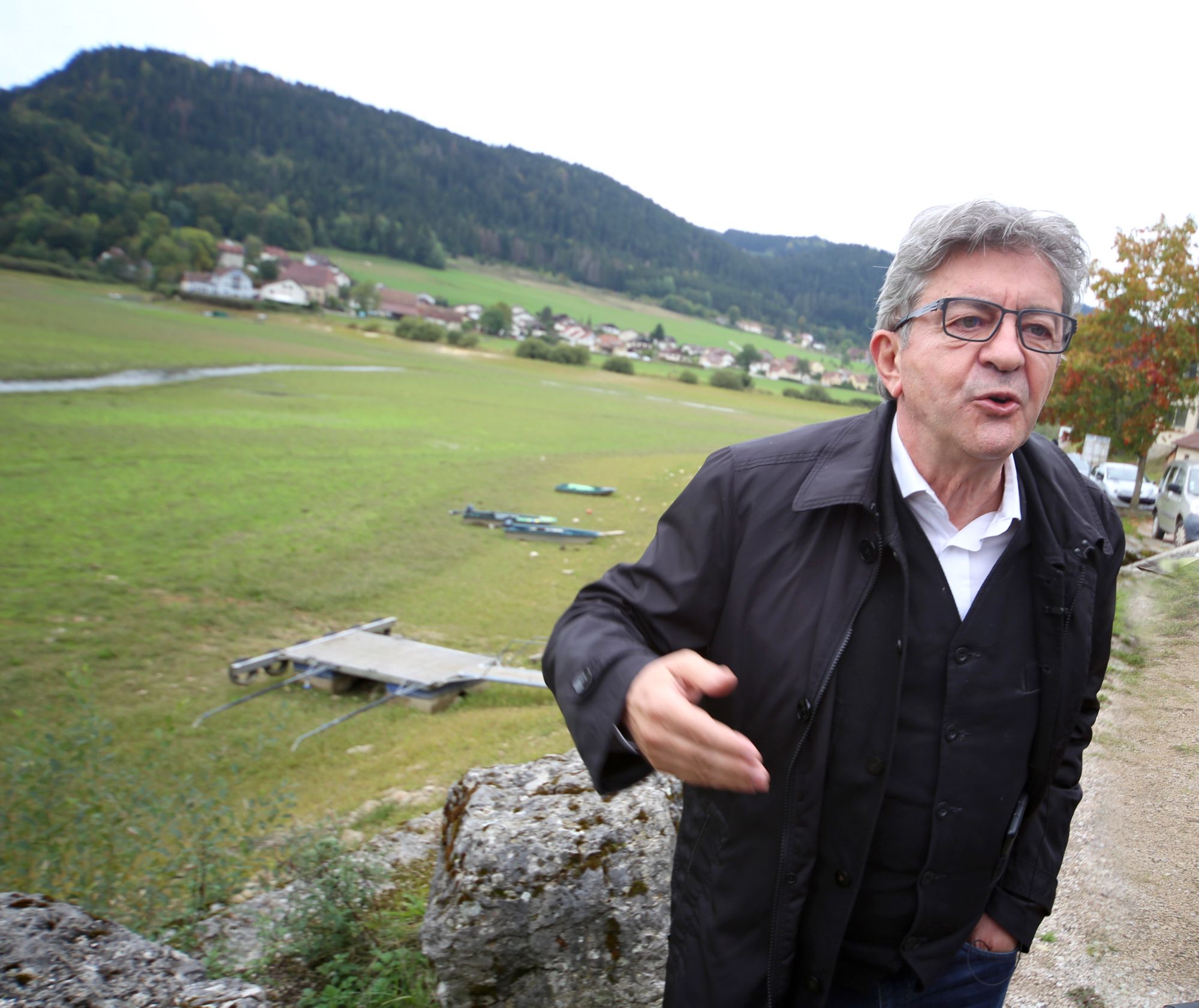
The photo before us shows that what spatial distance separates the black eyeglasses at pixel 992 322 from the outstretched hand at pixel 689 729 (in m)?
0.96

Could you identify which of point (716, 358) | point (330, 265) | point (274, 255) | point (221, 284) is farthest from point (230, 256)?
point (716, 358)

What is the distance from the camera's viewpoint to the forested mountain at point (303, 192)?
6300 centimetres

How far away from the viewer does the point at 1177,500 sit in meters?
14.0

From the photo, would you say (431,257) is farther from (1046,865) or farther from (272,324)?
(1046,865)

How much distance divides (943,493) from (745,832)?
879mm

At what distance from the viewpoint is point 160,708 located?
8.53 meters

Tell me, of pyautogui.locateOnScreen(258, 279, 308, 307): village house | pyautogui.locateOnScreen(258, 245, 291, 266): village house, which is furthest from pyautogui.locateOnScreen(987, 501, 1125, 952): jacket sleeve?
pyautogui.locateOnScreen(258, 245, 291, 266): village house

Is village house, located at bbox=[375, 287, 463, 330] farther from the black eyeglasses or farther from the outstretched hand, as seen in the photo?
the outstretched hand

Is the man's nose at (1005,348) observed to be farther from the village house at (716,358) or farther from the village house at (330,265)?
the village house at (716,358)

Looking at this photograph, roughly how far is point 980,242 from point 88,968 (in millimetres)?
2997

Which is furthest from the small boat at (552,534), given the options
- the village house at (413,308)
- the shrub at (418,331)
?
the village house at (413,308)

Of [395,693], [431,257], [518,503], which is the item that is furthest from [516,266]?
[395,693]

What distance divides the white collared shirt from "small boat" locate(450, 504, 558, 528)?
16723 millimetres

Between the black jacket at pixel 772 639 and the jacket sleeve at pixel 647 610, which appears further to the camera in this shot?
the black jacket at pixel 772 639
